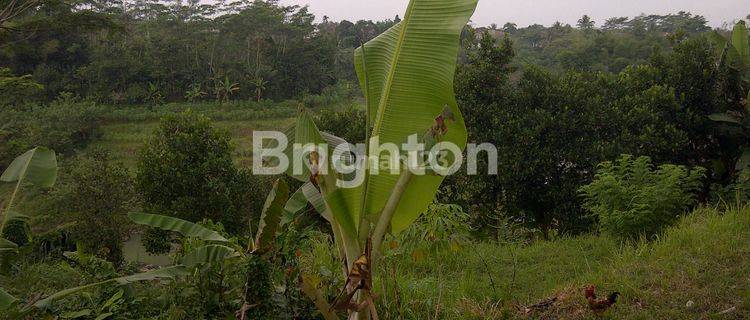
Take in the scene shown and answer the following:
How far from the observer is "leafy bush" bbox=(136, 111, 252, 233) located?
7.60m

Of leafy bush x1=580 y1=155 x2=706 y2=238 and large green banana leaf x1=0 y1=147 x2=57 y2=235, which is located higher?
large green banana leaf x1=0 y1=147 x2=57 y2=235

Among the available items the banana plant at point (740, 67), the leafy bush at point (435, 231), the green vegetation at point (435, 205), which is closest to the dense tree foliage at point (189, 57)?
the green vegetation at point (435, 205)

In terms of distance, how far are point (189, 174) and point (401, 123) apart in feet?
19.9

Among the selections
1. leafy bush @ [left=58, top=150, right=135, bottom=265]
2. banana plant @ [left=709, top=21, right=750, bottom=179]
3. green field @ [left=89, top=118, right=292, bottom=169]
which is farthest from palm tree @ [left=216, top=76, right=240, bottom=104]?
banana plant @ [left=709, top=21, right=750, bottom=179]

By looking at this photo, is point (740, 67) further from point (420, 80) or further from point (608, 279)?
point (420, 80)

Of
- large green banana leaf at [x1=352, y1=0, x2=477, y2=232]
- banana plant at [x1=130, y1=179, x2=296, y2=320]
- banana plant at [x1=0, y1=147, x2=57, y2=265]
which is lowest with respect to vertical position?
banana plant at [x1=130, y1=179, x2=296, y2=320]

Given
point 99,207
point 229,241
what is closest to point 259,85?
point 99,207

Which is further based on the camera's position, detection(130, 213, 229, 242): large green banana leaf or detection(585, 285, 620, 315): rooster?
detection(585, 285, 620, 315): rooster

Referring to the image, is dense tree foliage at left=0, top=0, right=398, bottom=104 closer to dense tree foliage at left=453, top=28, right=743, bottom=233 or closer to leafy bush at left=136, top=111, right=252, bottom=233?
leafy bush at left=136, top=111, right=252, bottom=233

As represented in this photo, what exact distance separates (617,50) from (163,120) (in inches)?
984

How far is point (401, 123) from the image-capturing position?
2.23 m

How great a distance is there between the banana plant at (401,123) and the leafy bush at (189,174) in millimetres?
5857

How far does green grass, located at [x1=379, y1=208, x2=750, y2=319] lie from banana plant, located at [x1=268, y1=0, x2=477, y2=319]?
393 millimetres

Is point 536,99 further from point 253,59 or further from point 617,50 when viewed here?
point 253,59
